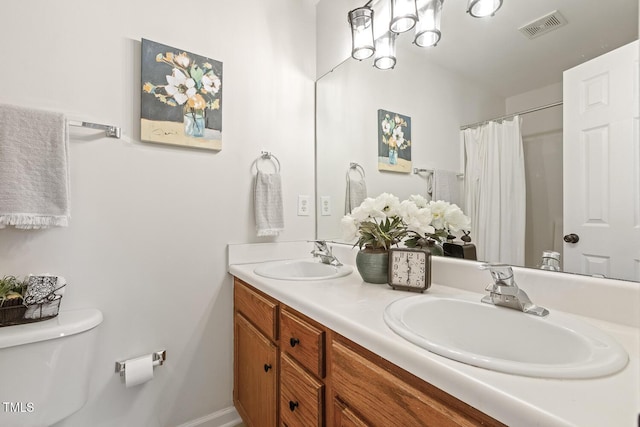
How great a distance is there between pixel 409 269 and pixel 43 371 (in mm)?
1233

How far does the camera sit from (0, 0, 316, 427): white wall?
1151 mm

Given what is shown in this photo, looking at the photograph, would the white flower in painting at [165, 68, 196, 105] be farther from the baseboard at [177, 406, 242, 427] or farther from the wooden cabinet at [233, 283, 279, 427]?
the baseboard at [177, 406, 242, 427]

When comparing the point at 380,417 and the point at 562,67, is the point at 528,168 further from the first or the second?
the point at 380,417

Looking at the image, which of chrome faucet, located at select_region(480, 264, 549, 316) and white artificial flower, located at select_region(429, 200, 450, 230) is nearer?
chrome faucet, located at select_region(480, 264, 549, 316)

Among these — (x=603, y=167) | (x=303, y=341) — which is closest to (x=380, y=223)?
(x=303, y=341)

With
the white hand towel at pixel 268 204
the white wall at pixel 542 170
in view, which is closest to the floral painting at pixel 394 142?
the white wall at pixel 542 170

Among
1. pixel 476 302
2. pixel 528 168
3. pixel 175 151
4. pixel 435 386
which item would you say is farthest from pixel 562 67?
pixel 175 151

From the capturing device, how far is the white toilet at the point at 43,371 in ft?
2.98

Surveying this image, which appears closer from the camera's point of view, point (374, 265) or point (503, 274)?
point (503, 274)

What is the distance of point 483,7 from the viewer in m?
1.05

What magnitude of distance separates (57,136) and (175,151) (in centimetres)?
42

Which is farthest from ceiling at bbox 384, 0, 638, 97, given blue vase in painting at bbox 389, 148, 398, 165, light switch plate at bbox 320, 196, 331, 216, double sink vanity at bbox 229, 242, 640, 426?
light switch plate at bbox 320, 196, 331, 216

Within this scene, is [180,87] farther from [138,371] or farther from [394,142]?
[138,371]

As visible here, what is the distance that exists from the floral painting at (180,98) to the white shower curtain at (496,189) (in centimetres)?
115
